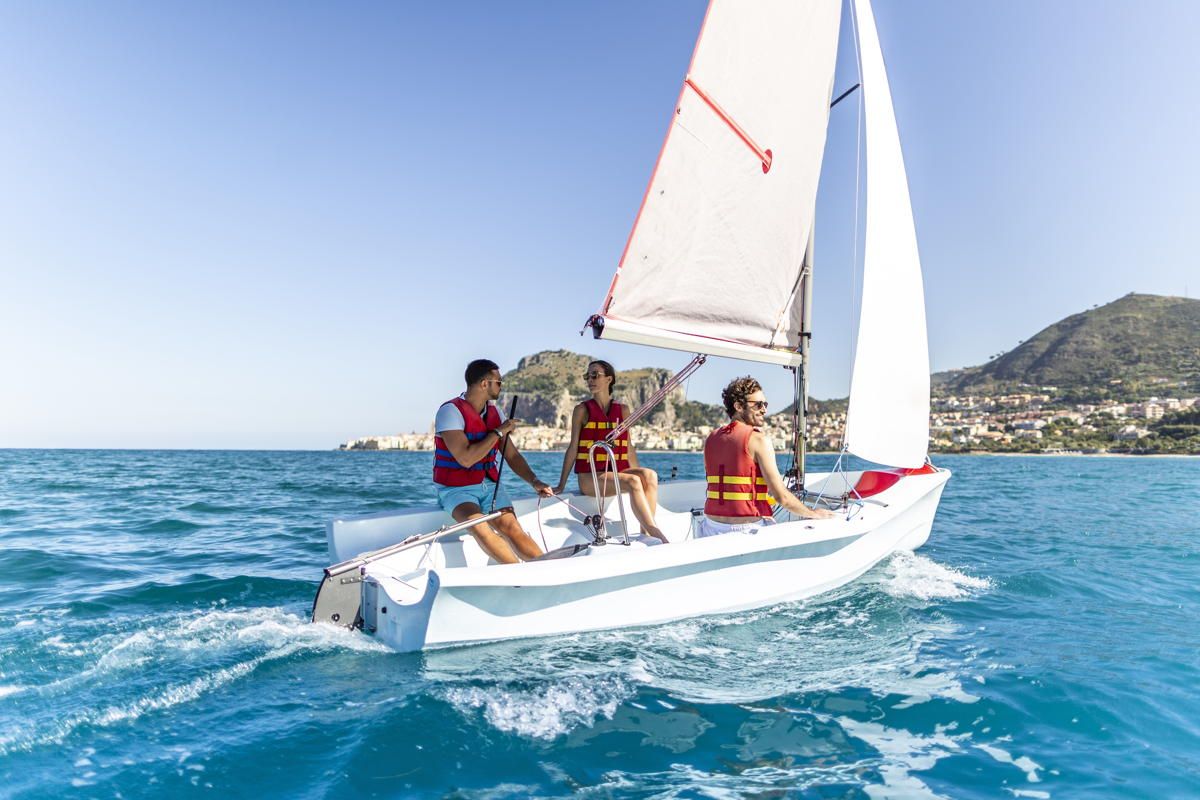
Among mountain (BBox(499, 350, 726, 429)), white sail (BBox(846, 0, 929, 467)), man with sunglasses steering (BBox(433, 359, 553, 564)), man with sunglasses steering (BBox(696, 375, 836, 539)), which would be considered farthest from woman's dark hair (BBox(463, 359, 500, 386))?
mountain (BBox(499, 350, 726, 429))

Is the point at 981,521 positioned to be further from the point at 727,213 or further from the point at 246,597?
the point at 246,597

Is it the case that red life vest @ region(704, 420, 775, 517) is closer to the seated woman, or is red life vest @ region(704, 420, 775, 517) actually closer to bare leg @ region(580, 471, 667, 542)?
bare leg @ region(580, 471, 667, 542)

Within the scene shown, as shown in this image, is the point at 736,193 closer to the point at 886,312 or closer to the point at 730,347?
the point at 730,347

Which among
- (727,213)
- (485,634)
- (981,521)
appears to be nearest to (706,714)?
(485,634)

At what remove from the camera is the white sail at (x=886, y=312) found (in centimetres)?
659

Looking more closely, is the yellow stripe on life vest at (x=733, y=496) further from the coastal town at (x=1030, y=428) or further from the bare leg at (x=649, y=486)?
the coastal town at (x=1030, y=428)

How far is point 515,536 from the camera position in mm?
5184

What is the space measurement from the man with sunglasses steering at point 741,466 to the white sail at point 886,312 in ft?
4.98

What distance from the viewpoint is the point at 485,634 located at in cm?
419

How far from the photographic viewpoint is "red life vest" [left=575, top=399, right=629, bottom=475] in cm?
656

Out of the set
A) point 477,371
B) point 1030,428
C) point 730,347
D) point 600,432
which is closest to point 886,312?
point 730,347

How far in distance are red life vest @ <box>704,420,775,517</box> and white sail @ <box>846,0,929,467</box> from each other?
1.57 m

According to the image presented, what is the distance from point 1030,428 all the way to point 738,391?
7881 cm

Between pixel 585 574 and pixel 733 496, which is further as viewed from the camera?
pixel 733 496
